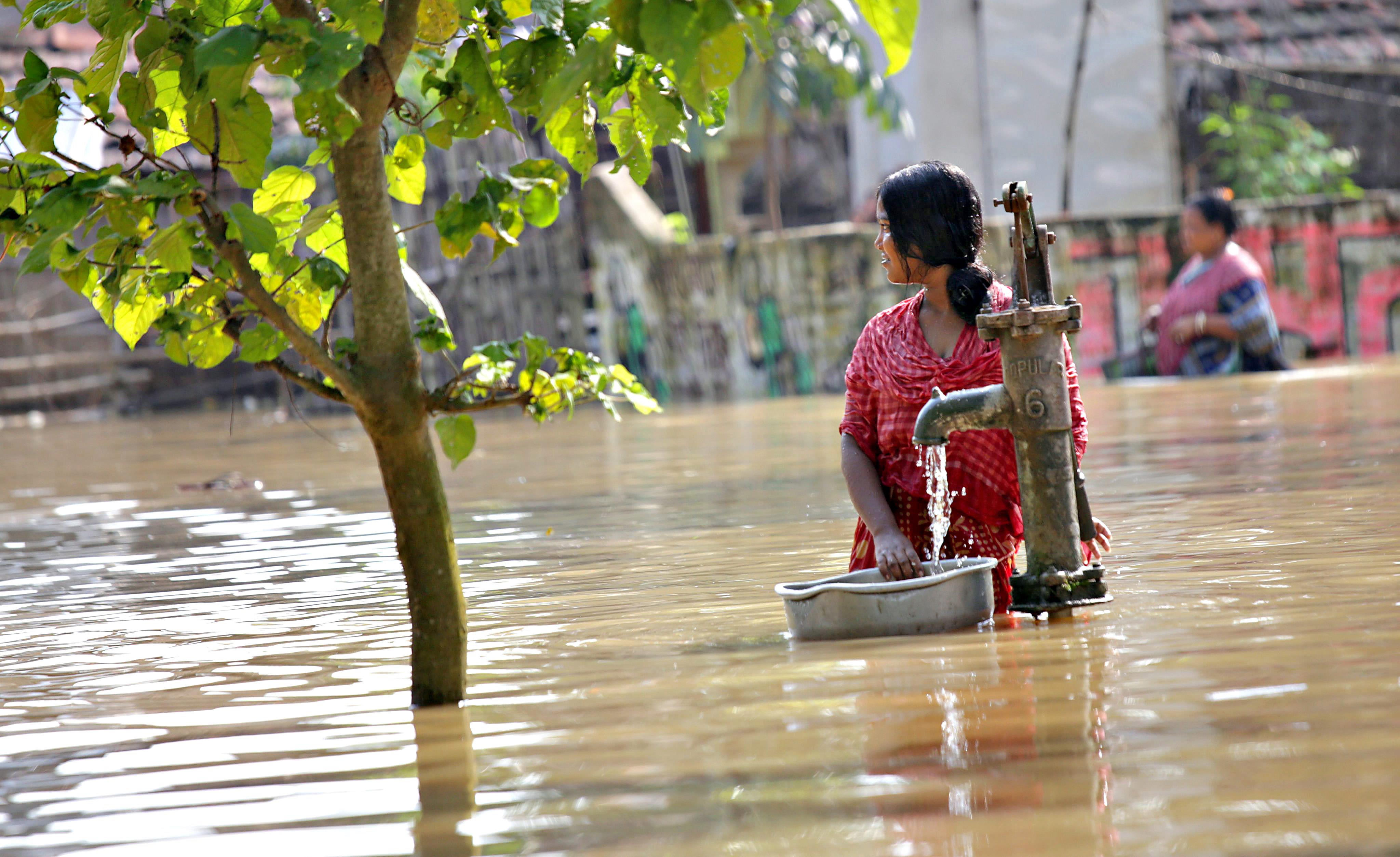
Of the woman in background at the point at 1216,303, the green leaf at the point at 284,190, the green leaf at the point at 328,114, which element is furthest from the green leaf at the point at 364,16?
the woman in background at the point at 1216,303

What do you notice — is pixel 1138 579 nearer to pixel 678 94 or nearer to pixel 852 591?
pixel 852 591

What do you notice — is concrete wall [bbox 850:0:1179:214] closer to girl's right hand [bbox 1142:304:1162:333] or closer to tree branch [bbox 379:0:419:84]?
girl's right hand [bbox 1142:304:1162:333]

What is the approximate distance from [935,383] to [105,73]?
6.67 ft

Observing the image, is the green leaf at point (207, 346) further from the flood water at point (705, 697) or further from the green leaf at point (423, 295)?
the flood water at point (705, 697)

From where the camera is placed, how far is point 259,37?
8.42 ft

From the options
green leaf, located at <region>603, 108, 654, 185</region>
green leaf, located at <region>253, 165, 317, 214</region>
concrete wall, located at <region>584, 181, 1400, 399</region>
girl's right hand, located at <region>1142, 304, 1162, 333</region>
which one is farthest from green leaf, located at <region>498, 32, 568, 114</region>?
concrete wall, located at <region>584, 181, 1400, 399</region>

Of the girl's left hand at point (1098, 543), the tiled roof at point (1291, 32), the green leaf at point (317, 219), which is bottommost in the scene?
the girl's left hand at point (1098, 543)

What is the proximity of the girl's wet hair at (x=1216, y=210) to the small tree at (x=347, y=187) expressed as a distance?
8103mm

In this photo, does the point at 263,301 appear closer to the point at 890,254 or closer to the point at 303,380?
the point at 303,380

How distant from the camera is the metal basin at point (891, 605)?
3.44m

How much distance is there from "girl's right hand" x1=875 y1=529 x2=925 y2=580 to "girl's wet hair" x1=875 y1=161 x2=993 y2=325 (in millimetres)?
603

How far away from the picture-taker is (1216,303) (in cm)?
1099

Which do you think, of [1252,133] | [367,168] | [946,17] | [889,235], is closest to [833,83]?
[946,17]

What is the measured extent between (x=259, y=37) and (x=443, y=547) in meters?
1.04
